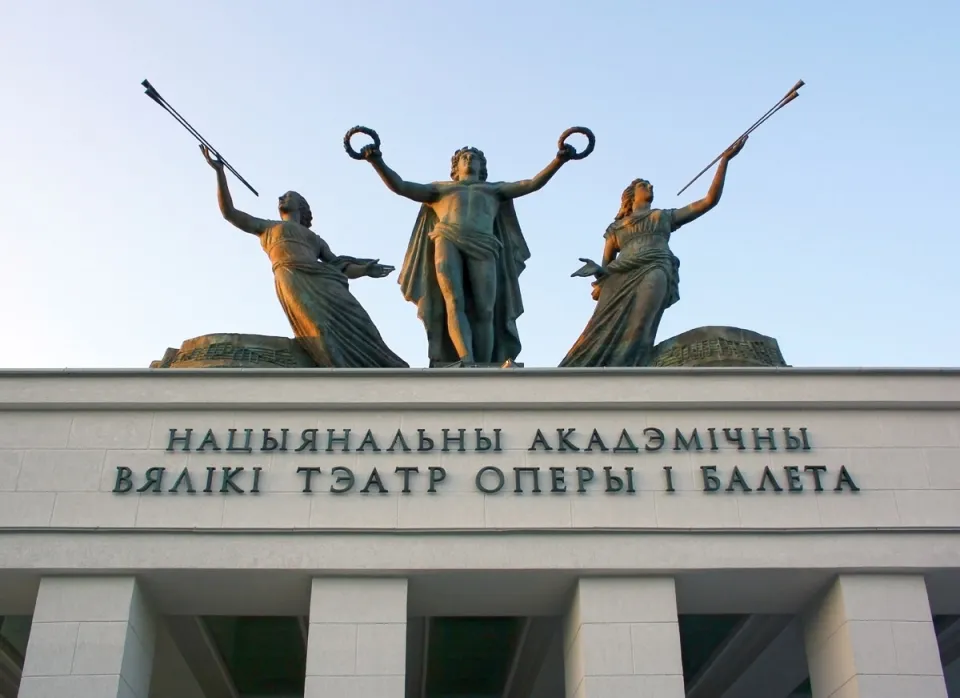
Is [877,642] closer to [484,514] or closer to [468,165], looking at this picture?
[484,514]

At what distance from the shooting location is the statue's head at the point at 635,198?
17953mm

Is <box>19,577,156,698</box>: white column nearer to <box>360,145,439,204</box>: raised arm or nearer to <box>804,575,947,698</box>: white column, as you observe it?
<box>360,145,439,204</box>: raised arm

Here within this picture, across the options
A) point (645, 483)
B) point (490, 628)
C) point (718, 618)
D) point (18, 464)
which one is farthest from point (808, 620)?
point (18, 464)

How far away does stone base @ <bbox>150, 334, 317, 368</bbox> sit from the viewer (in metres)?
15.5

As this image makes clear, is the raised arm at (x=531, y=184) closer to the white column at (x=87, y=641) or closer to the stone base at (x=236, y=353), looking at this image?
the stone base at (x=236, y=353)

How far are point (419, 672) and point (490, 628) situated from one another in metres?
2.12

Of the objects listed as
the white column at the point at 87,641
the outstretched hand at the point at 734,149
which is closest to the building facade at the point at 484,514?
the white column at the point at 87,641

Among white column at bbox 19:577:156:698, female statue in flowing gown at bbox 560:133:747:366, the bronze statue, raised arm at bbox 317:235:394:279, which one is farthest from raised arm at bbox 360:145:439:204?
white column at bbox 19:577:156:698

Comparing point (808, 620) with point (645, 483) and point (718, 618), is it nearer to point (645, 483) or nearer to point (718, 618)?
point (718, 618)

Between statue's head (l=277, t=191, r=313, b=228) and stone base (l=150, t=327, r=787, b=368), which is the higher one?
statue's head (l=277, t=191, r=313, b=228)

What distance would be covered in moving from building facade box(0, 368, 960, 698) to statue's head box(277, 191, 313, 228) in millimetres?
4066

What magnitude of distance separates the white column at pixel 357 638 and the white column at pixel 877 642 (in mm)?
5070

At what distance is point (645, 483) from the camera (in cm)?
1375

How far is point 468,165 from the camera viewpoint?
18.0 m
